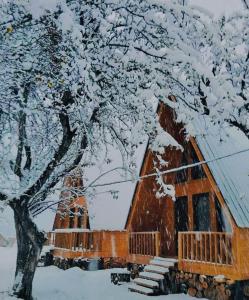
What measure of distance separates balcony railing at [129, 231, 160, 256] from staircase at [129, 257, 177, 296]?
918 mm

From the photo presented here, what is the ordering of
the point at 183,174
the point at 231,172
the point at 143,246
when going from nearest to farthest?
the point at 231,172 → the point at 183,174 → the point at 143,246

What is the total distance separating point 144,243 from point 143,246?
500 millimetres

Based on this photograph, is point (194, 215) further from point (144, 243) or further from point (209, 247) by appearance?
point (144, 243)

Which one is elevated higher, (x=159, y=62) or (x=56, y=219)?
(x=159, y=62)

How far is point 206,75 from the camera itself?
5219 millimetres

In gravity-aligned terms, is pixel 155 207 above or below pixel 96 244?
above

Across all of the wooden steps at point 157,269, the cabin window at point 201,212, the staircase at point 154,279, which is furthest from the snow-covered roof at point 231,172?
the wooden steps at point 157,269

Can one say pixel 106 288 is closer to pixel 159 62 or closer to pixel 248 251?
pixel 248 251

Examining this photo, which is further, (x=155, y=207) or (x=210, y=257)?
(x=155, y=207)

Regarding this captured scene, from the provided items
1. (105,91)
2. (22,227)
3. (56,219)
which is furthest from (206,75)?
(56,219)

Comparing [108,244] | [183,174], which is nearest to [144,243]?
[183,174]

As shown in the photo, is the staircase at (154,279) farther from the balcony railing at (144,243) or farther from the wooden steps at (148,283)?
the balcony railing at (144,243)

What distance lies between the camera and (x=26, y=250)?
34.2 ft

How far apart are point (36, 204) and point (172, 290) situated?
20.0 ft
